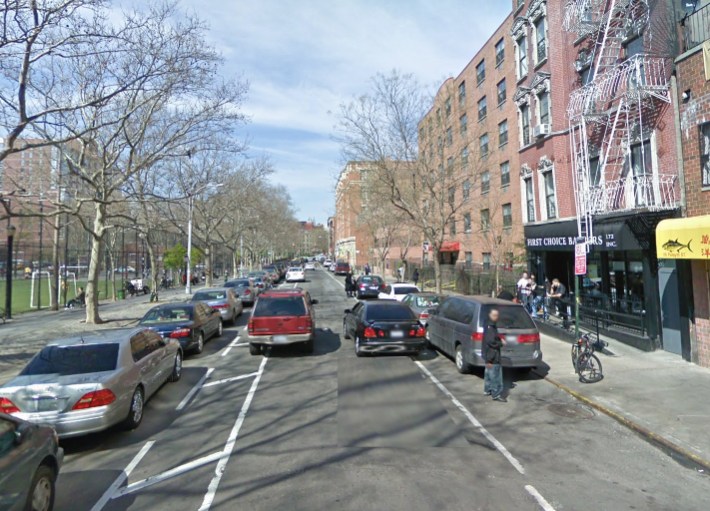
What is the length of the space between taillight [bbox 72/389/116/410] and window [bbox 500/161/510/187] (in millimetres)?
26773

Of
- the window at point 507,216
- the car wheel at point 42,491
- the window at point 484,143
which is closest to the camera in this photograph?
the car wheel at point 42,491

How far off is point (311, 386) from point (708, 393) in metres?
7.39

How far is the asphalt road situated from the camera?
463cm

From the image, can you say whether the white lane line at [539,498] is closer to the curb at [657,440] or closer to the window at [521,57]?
the curb at [657,440]

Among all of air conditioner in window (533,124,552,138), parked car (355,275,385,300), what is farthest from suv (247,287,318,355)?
parked car (355,275,385,300)

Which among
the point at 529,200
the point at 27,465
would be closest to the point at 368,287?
the point at 529,200

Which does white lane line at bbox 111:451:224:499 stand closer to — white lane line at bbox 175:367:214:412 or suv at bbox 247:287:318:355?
white lane line at bbox 175:367:214:412

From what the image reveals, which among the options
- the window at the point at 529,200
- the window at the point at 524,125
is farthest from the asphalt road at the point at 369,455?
the window at the point at 524,125

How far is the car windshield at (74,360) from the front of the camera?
631 cm

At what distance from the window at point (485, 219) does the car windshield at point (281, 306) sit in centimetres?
1630

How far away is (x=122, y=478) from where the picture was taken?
5117 mm

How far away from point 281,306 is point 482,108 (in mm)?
A: 25544

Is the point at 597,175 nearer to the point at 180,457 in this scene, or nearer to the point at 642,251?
the point at 642,251

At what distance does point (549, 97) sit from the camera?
17688 millimetres
